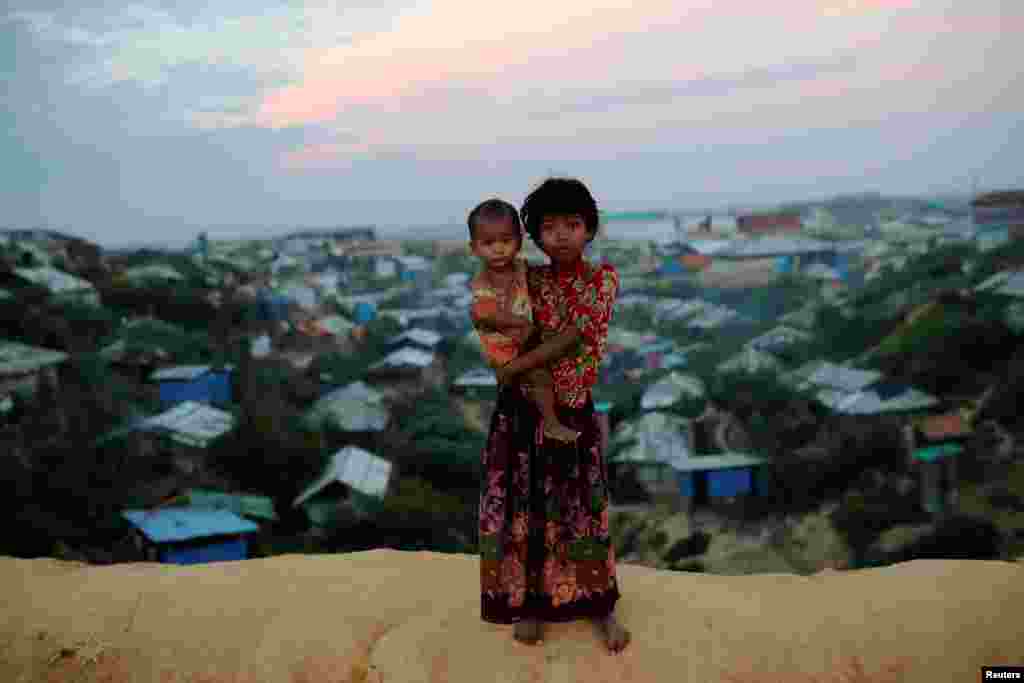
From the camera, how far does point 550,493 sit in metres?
2.97

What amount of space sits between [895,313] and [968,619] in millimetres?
28164

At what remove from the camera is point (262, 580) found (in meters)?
3.91

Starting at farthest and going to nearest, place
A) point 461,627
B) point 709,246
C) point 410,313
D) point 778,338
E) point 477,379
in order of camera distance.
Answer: point 709,246, point 410,313, point 778,338, point 477,379, point 461,627

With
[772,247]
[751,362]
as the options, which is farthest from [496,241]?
[772,247]

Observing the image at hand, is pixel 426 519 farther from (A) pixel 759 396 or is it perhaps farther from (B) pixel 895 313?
(B) pixel 895 313

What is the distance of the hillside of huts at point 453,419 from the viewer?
14.8 m

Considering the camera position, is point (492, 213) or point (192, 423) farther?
point (192, 423)

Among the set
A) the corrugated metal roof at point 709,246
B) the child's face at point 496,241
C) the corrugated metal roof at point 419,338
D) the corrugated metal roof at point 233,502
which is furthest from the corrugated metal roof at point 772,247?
the child's face at point 496,241

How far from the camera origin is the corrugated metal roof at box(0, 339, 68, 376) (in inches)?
736

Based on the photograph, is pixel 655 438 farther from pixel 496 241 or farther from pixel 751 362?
pixel 496 241

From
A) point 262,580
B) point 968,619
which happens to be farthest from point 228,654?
point 968,619

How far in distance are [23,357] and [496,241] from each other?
20.6 meters

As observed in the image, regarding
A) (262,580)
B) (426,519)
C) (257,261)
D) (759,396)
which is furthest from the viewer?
(257,261)

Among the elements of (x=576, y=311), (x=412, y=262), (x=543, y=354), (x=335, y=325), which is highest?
(x=576, y=311)
